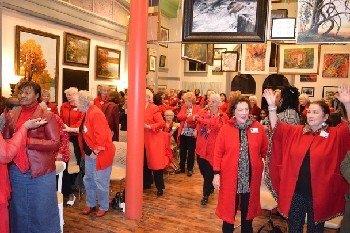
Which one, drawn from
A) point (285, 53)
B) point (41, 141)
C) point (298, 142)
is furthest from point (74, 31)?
point (298, 142)

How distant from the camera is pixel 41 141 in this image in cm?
324

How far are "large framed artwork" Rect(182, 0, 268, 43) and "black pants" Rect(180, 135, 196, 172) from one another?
3.38 meters

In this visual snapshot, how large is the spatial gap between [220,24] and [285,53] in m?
5.53

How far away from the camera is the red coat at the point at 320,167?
122 inches

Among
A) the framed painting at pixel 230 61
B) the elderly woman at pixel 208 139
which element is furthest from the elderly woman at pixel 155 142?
the framed painting at pixel 230 61

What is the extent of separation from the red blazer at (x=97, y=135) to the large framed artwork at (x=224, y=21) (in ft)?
5.08

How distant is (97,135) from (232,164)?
1944mm

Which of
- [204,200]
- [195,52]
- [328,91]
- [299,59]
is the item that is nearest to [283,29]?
[204,200]

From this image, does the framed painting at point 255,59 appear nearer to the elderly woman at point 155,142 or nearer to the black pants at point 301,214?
the elderly woman at point 155,142

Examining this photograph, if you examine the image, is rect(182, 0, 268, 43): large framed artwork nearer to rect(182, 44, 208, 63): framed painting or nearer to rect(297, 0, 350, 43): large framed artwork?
rect(297, 0, 350, 43): large framed artwork

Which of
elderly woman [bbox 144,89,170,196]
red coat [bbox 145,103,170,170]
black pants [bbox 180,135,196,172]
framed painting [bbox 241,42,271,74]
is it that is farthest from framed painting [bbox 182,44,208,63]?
black pants [bbox 180,135,196,172]

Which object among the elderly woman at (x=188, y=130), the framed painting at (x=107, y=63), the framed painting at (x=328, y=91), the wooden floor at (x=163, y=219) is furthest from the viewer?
the framed painting at (x=328, y=91)

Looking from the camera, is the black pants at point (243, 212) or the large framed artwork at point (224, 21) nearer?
the black pants at point (243, 212)

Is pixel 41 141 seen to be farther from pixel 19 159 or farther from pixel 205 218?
pixel 205 218
